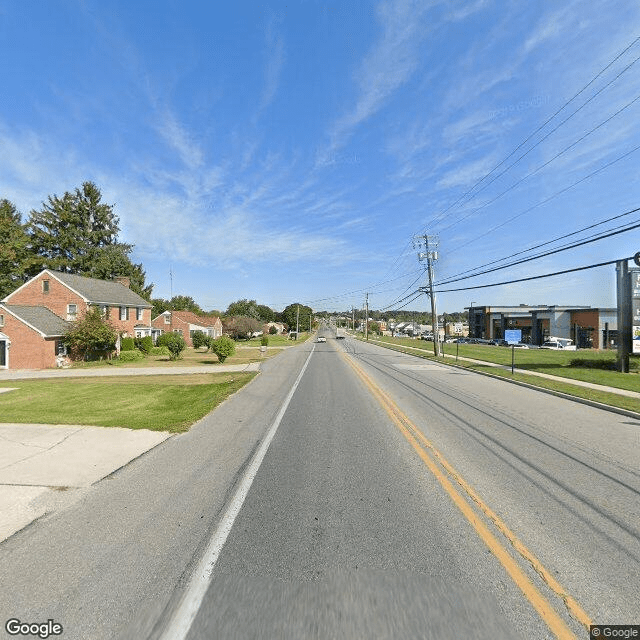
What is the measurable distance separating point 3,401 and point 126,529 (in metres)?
12.4

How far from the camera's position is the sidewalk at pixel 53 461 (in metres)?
4.69

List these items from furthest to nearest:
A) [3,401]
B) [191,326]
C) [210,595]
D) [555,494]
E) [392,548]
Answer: [191,326], [3,401], [555,494], [392,548], [210,595]

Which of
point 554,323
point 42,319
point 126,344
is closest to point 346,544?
point 42,319

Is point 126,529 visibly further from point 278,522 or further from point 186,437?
point 186,437

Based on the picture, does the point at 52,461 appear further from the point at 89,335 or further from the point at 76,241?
the point at 76,241

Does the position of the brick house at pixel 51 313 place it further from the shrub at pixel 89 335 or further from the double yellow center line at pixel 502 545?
the double yellow center line at pixel 502 545

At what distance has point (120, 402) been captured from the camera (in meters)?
12.1

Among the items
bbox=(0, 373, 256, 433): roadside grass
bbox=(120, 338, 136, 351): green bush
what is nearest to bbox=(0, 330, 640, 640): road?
bbox=(0, 373, 256, 433): roadside grass

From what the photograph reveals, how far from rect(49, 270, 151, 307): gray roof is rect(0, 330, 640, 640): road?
32.7m

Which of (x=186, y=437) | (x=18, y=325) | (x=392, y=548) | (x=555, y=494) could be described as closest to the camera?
(x=392, y=548)

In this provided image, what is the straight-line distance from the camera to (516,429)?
8.37 m

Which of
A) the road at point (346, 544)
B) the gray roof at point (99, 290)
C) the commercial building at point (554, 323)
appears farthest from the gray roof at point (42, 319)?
the commercial building at point (554, 323)

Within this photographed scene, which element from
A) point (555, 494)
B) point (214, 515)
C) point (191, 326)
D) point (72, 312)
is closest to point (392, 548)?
point (214, 515)

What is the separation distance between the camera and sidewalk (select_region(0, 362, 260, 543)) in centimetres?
469
